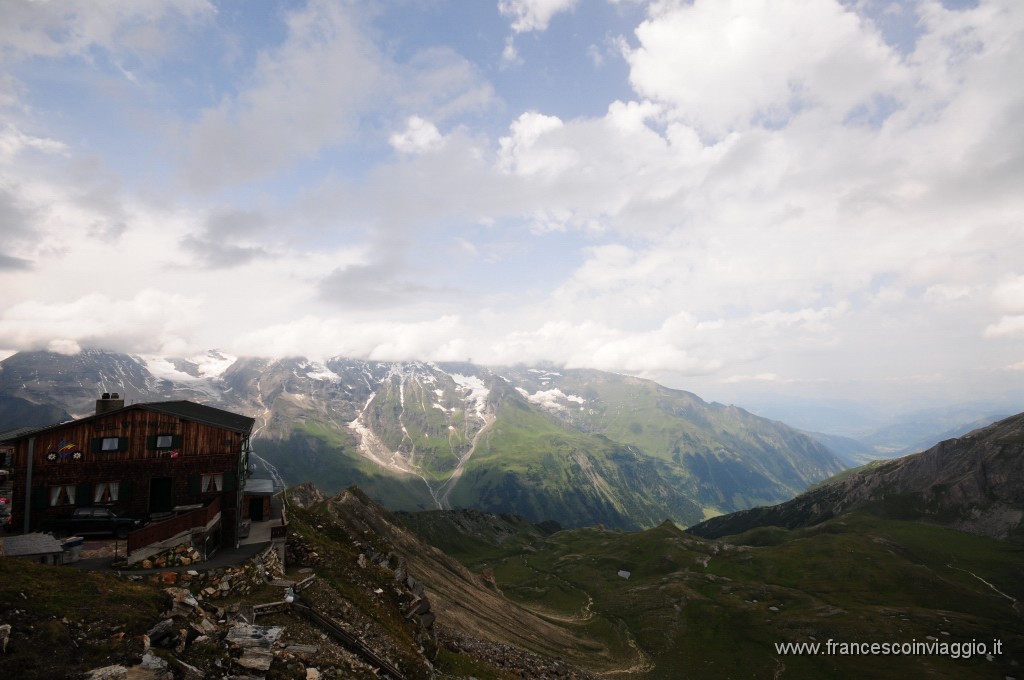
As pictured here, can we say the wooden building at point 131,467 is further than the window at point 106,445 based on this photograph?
No

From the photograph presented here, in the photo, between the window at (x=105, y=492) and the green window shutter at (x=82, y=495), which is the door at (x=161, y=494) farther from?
the green window shutter at (x=82, y=495)

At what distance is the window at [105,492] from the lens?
1667 inches

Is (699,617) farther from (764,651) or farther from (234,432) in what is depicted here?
(234,432)

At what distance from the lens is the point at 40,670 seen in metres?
18.3

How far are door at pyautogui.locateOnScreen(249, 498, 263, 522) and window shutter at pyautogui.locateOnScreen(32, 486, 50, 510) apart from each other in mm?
16370

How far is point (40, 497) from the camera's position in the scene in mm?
41500

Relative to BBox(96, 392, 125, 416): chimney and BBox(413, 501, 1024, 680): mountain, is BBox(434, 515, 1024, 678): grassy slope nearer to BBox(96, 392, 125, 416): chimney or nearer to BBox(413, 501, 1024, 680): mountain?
BBox(413, 501, 1024, 680): mountain

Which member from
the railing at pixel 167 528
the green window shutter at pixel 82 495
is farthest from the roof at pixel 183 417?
the railing at pixel 167 528

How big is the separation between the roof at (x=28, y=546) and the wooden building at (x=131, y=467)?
9.69m

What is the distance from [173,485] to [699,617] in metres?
138

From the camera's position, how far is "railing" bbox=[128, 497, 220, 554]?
32594mm

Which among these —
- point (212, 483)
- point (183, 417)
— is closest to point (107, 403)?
point (183, 417)

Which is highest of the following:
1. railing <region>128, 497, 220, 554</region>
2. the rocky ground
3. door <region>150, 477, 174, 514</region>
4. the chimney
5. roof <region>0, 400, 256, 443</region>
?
the chimney

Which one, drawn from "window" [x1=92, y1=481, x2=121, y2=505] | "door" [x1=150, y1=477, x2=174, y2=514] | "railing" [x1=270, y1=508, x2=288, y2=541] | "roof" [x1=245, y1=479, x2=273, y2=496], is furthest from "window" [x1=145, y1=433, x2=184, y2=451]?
"railing" [x1=270, y1=508, x2=288, y2=541]
